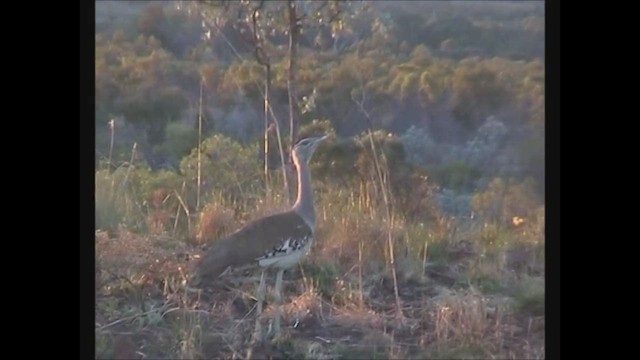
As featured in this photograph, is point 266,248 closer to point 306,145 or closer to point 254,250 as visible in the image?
point 254,250

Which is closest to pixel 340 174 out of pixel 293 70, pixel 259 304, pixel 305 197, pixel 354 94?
pixel 305 197

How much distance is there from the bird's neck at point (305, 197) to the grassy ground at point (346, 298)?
0.04m

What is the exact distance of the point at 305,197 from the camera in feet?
17.6

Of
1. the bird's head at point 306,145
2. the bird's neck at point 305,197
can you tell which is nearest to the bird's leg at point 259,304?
the bird's neck at point 305,197

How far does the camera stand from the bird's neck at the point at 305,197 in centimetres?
537

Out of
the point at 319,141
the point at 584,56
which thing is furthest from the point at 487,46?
the point at 319,141

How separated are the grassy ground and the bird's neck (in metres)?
0.04

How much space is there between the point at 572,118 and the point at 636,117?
220 mm

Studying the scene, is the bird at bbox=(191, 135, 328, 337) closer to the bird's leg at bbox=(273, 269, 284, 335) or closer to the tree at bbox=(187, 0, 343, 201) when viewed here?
the bird's leg at bbox=(273, 269, 284, 335)

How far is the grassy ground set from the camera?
5.31 meters

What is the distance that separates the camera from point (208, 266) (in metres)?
5.34

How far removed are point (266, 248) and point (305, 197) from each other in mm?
226

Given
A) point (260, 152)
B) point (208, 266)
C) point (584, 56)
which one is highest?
point (584, 56)

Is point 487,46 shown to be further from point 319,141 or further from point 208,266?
point 208,266
